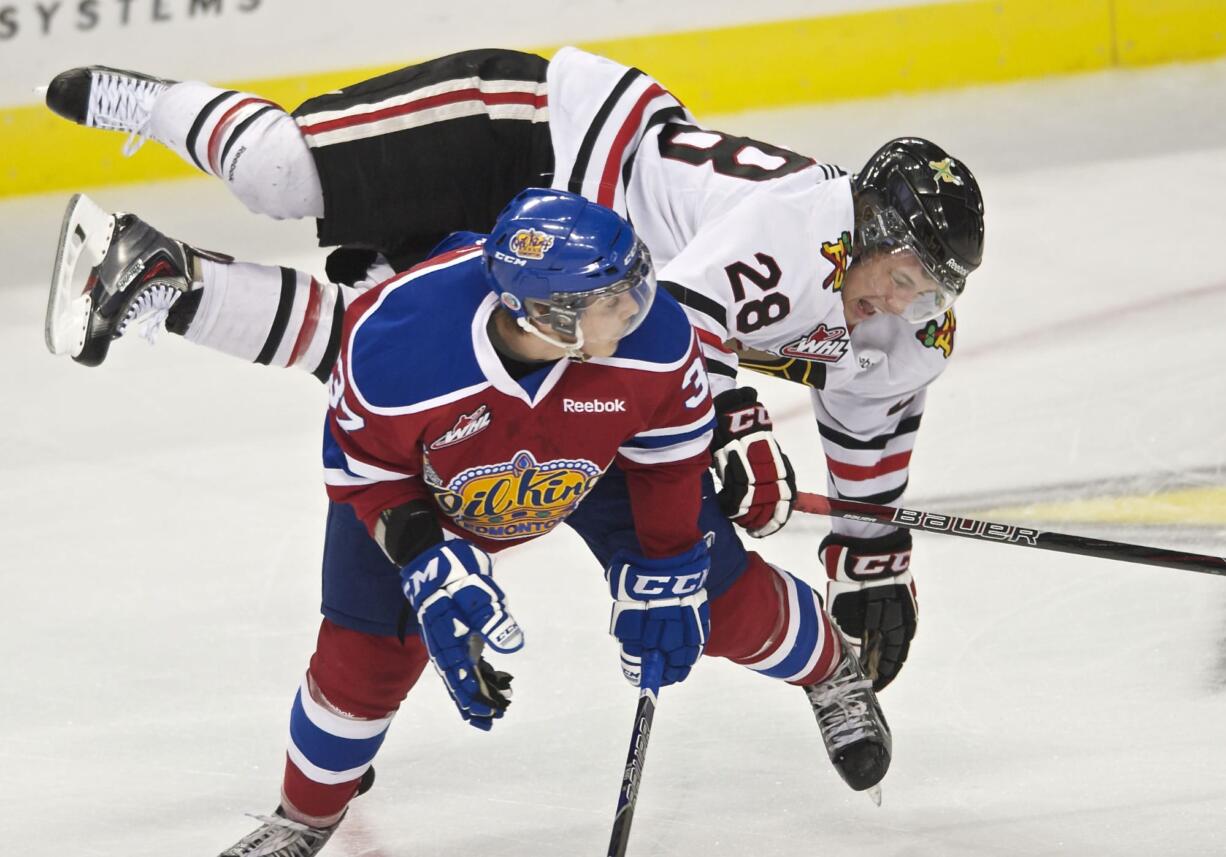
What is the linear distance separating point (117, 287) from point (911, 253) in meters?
1.39

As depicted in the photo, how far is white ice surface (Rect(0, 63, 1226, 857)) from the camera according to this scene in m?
2.98

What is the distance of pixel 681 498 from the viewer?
262cm

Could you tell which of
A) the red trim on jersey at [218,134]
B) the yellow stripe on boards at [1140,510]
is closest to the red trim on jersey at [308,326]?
the red trim on jersey at [218,134]

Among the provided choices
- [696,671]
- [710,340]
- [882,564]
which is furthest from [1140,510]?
[710,340]

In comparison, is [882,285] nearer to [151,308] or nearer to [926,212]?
[926,212]

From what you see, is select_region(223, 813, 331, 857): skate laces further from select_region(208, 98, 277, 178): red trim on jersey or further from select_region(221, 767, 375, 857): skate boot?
select_region(208, 98, 277, 178): red trim on jersey

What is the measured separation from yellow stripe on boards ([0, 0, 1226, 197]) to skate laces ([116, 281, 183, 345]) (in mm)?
2187

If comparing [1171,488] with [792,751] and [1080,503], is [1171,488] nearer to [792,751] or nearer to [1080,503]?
[1080,503]

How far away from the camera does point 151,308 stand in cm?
327

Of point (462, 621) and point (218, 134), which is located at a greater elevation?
point (218, 134)

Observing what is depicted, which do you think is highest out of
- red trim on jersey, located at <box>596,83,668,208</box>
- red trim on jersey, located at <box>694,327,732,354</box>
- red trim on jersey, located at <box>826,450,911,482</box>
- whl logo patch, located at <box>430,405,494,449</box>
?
red trim on jersey, located at <box>596,83,668,208</box>

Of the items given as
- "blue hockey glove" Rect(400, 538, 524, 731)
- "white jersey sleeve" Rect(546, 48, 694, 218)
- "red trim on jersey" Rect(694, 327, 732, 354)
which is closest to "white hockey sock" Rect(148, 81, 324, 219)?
"white jersey sleeve" Rect(546, 48, 694, 218)

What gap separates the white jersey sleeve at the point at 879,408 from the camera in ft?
10.2

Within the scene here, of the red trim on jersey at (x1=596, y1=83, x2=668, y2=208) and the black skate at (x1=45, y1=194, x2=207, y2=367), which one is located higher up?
the red trim on jersey at (x1=596, y1=83, x2=668, y2=208)
